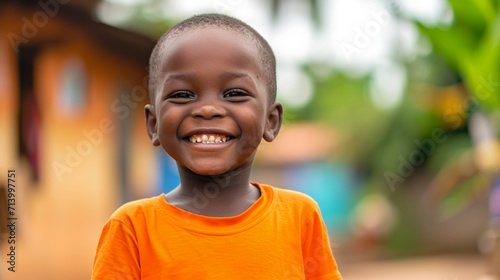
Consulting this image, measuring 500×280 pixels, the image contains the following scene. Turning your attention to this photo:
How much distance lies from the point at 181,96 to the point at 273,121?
310mm

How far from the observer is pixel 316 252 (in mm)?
2121

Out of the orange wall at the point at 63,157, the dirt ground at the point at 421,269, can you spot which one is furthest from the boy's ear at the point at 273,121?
the dirt ground at the point at 421,269

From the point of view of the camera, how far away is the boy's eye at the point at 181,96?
199cm

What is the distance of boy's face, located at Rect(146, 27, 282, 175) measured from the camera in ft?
6.48

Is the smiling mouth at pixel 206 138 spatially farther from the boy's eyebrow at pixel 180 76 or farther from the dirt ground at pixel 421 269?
the dirt ground at pixel 421 269

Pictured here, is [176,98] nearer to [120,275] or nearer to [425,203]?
[120,275]

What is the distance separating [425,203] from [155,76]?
43.7 feet

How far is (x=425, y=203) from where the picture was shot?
14906 mm

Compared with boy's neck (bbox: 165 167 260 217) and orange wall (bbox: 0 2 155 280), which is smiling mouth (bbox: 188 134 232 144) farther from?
orange wall (bbox: 0 2 155 280)

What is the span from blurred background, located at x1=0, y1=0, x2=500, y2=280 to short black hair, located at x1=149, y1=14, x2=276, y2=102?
0.57m

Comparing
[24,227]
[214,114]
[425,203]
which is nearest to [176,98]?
[214,114]

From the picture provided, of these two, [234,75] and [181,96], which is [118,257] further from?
[234,75]

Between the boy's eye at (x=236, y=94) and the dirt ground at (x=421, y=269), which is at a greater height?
the dirt ground at (x=421, y=269)
